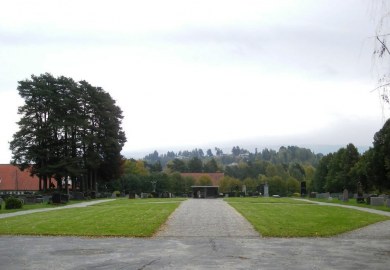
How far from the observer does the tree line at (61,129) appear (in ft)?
190

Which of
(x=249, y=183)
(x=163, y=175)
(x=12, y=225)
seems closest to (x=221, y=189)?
(x=249, y=183)

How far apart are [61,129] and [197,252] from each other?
49.8 m

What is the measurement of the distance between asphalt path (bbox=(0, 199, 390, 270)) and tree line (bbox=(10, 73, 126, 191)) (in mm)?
41826

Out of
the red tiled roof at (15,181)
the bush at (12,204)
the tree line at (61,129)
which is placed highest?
the tree line at (61,129)

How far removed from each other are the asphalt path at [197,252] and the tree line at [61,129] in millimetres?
41826

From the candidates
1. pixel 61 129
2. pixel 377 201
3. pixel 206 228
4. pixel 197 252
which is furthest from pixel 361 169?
pixel 197 252

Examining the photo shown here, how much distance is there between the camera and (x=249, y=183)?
11994 cm

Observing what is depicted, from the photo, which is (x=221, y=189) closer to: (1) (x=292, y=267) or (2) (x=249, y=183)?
(2) (x=249, y=183)

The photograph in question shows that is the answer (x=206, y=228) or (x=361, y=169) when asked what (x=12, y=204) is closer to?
(x=206, y=228)

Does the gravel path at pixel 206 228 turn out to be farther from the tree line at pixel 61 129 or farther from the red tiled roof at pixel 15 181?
the red tiled roof at pixel 15 181

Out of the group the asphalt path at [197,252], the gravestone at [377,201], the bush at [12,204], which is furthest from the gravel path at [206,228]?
the gravestone at [377,201]

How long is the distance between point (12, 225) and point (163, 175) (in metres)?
81.2

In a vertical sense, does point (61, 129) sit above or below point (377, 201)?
above

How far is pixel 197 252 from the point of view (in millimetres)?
13516
